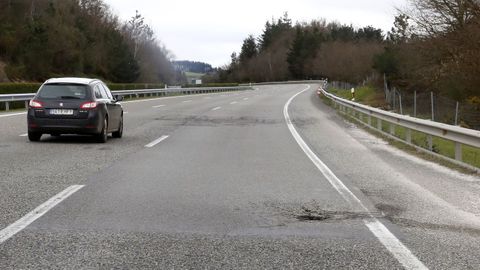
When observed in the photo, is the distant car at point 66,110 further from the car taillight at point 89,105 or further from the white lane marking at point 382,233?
the white lane marking at point 382,233

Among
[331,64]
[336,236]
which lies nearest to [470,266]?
[336,236]

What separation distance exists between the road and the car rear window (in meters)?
1.18

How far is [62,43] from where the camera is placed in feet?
213

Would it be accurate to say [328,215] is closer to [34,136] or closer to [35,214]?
[35,214]

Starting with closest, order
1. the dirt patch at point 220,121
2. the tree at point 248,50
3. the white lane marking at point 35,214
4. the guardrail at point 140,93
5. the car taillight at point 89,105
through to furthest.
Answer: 1. the white lane marking at point 35,214
2. the car taillight at point 89,105
3. the dirt patch at point 220,121
4. the guardrail at point 140,93
5. the tree at point 248,50

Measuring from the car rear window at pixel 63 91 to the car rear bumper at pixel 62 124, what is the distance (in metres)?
0.53

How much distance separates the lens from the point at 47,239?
5.44 meters

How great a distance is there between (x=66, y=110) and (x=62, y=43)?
54478 mm

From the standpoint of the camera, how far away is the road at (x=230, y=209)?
16.5ft

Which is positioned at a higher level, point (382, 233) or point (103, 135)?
point (103, 135)

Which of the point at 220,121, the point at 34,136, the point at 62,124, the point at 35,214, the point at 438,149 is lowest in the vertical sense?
the point at 438,149

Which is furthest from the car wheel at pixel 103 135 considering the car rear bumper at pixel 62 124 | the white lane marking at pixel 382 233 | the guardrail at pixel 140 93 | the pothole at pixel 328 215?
the guardrail at pixel 140 93

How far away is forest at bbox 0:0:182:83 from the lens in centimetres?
5922

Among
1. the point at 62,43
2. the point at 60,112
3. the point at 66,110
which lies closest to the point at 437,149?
the point at 66,110
